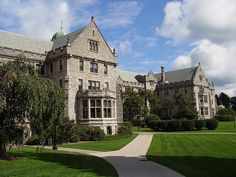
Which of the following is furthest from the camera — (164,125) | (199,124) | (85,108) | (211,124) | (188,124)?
(211,124)

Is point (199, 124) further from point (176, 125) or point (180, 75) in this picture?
point (180, 75)

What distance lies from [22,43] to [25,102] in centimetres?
2994

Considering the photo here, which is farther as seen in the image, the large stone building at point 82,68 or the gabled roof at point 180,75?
the gabled roof at point 180,75

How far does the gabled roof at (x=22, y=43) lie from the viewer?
143ft

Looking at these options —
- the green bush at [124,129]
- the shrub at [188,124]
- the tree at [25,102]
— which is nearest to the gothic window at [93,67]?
the green bush at [124,129]

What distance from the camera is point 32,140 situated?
3166 centimetres

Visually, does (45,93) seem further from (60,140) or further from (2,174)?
(60,140)

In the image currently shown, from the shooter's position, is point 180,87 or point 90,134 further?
point 180,87

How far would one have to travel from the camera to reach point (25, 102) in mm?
17266

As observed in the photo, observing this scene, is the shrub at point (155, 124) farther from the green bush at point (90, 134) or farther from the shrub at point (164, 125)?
the green bush at point (90, 134)

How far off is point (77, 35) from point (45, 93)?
2665 centimetres

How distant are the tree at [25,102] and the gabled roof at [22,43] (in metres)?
26.3

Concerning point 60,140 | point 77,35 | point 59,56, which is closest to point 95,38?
point 77,35

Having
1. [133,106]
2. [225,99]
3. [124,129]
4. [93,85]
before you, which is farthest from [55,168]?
[225,99]
